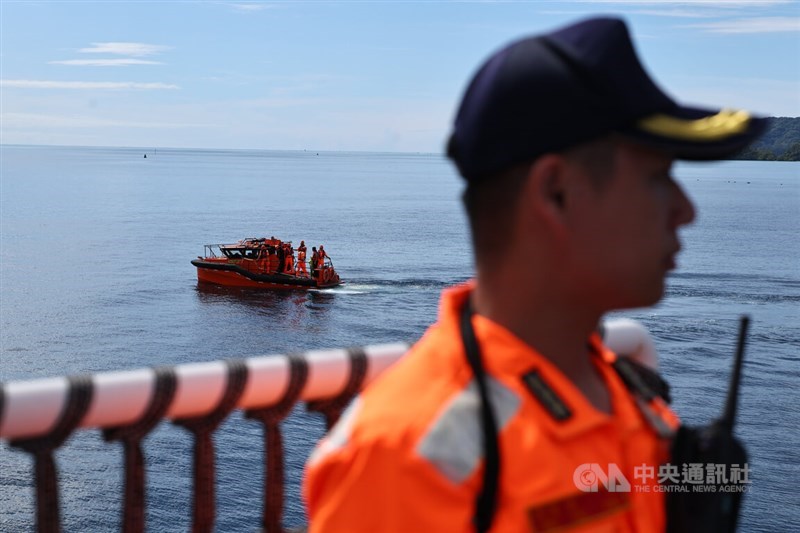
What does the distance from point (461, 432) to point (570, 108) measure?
647 millimetres

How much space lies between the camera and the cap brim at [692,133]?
2.07 meters

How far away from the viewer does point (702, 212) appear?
588 ft

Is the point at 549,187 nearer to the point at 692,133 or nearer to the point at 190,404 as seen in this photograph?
the point at 692,133

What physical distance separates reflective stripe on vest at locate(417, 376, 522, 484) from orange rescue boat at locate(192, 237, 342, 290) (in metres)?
78.1

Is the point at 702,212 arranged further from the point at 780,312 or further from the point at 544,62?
the point at 544,62

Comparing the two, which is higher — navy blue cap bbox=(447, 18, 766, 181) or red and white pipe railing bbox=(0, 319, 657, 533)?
navy blue cap bbox=(447, 18, 766, 181)

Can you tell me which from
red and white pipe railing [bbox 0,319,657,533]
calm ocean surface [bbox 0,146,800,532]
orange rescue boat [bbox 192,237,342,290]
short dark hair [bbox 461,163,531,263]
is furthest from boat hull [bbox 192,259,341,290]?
short dark hair [bbox 461,163,531,263]

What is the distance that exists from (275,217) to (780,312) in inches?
3544

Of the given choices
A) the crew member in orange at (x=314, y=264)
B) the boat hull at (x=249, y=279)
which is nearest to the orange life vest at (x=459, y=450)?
the boat hull at (x=249, y=279)

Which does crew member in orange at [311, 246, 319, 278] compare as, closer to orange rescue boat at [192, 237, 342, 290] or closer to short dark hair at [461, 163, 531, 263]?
orange rescue boat at [192, 237, 342, 290]

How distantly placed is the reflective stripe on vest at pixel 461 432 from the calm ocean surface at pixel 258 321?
42.4ft

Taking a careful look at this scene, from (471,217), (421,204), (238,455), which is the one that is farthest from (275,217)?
(471,217)

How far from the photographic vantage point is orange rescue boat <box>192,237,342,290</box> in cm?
8106

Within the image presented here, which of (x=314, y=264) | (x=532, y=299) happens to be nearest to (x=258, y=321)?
(x=314, y=264)
